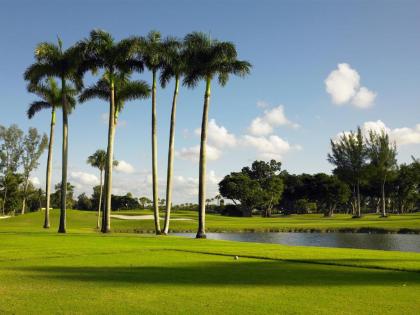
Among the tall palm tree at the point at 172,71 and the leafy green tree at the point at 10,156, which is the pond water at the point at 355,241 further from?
the leafy green tree at the point at 10,156

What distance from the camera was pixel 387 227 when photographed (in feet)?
204

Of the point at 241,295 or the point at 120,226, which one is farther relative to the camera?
the point at 120,226

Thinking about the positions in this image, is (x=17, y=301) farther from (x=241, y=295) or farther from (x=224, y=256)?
(x=224, y=256)

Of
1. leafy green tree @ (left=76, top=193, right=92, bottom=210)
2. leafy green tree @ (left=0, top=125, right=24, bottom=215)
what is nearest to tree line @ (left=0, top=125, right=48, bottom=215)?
leafy green tree @ (left=0, top=125, right=24, bottom=215)

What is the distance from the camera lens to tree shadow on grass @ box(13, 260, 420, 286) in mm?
12727

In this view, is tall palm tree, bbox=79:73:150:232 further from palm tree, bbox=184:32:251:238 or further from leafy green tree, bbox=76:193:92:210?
leafy green tree, bbox=76:193:92:210

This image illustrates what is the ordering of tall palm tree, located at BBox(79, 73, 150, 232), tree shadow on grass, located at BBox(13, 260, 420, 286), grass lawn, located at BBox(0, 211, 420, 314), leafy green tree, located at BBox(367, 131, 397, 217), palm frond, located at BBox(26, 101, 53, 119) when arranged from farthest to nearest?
leafy green tree, located at BBox(367, 131, 397, 217) → palm frond, located at BBox(26, 101, 53, 119) → tall palm tree, located at BBox(79, 73, 150, 232) → tree shadow on grass, located at BBox(13, 260, 420, 286) → grass lawn, located at BBox(0, 211, 420, 314)

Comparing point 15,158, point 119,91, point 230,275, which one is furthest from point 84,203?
point 230,275

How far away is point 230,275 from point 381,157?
103812 mm

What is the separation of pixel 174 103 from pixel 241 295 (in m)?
34.1

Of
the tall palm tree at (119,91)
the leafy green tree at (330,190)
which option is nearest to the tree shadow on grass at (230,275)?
the tall palm tree at (119,91)

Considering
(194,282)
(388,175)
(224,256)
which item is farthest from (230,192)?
(194,282)

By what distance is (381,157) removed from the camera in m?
110

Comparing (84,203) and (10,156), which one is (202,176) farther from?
(84,203)
